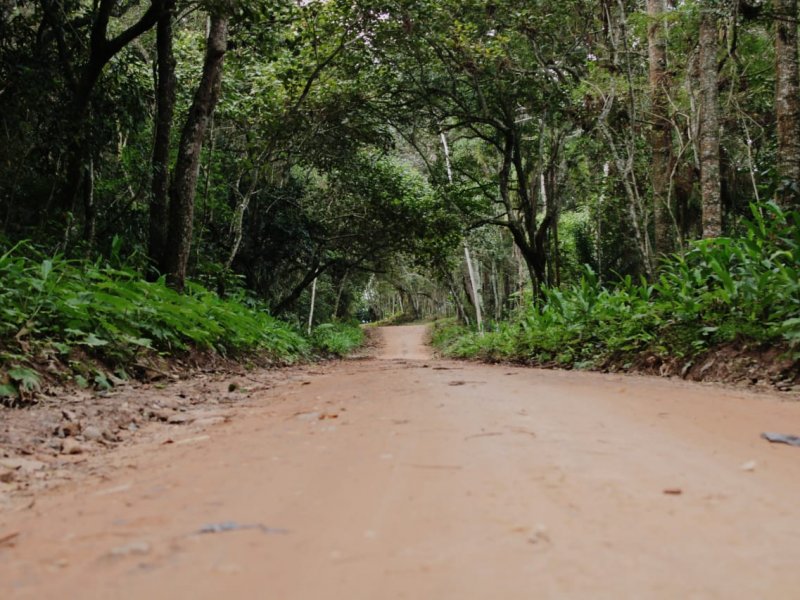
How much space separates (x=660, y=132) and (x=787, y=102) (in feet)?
13.3

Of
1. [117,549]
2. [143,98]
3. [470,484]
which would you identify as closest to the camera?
[117,549]

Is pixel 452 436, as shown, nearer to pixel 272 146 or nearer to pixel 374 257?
pixel 272 146

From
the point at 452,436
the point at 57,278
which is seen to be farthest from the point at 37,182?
the point at 452,436

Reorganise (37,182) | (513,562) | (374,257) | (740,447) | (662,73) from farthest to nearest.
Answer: (374,257), (662,73), (37,182), (740,447), (513,562)

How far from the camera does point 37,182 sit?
789cm

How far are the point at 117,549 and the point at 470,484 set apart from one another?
95cm

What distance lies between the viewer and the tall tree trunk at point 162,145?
320 inches

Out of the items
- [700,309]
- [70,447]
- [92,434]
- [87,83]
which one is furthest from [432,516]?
[87,83]

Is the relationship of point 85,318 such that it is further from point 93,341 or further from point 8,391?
point 8,391

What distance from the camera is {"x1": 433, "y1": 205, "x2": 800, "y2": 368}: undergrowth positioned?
514 cm

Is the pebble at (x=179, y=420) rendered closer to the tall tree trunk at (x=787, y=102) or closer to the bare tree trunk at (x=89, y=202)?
the bare tree trunk at (x=89, y=202)

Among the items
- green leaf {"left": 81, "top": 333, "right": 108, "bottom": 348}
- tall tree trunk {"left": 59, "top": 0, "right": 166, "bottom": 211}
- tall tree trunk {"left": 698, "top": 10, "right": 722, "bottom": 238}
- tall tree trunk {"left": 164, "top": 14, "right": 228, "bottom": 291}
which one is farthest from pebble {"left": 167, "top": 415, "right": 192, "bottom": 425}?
tall tree trunk {"left": 698, "top": 10, "right": 722, "bottom": 238}

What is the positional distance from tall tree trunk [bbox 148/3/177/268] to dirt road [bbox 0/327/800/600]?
6.32 m

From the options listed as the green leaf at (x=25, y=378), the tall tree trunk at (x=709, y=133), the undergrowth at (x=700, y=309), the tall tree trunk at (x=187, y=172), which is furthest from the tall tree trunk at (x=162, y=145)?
the tall tree trunk at (x=709, y=133)
